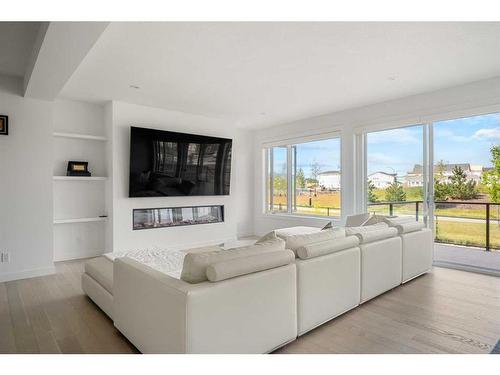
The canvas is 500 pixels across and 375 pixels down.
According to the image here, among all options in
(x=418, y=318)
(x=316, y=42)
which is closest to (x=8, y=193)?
(x=316, y=42)

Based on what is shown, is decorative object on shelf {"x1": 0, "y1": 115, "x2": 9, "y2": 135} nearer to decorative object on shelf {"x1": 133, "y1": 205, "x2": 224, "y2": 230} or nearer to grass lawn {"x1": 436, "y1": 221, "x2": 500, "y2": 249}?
decorative object on shelf {"x1": 133, "y1": 205, "x2": 224, "y2": 230}

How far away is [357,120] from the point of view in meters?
5.15

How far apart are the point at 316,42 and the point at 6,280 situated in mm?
4449

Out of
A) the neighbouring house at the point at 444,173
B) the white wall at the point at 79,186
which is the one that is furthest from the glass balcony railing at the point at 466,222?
the white wall at the point at 79,186

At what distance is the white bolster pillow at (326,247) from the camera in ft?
7.58

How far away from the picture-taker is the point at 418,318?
8.43 feet

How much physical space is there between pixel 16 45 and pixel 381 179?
16.8 feet

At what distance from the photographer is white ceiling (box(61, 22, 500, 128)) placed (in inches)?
102

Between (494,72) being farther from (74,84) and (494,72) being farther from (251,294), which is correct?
(74,84)

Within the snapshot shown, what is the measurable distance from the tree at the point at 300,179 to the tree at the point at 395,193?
1.77 metres

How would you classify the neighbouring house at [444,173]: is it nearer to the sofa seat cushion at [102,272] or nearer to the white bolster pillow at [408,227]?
the white bolster pillow at [408,227]

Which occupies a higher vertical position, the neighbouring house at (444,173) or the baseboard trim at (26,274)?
the neighbouring house at (444,173)

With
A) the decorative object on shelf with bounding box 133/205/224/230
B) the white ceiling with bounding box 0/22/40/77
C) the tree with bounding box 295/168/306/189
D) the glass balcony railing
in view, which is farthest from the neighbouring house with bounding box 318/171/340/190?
the white ceiling with bounding box 0/22/40/77
